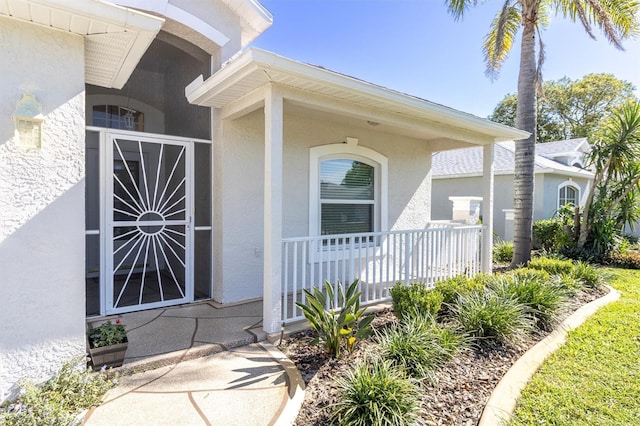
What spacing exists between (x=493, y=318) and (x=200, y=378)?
360 centimetres

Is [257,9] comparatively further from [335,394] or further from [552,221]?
[552,221]

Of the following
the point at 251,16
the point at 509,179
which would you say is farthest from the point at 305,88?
the point at 509,179

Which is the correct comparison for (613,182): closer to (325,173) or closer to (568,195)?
(568,195)

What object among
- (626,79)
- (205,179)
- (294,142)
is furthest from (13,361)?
(626,79)

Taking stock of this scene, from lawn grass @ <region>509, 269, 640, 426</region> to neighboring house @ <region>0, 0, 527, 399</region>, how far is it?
2526 mm

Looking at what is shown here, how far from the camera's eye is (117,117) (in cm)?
718

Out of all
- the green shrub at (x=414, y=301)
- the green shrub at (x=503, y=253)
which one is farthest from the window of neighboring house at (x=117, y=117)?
the green shrub at (x=503, y=253)

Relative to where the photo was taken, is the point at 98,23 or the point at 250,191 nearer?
the point at 98,23

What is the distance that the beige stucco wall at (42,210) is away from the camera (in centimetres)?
284

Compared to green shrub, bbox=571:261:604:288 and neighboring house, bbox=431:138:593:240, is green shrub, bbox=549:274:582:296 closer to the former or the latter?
green shrub, bbox=571:261:604:288

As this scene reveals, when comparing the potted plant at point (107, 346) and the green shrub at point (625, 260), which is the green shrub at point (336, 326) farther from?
the green shrub at point (625, 260)

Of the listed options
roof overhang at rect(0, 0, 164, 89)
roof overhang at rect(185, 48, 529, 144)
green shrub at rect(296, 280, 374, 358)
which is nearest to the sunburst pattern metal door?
roof overhang at rect(185, 48, 529, 144)

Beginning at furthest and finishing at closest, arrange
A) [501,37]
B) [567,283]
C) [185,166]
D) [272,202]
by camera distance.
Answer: [501,37] → [567,283] → [185,166] → [272,202]

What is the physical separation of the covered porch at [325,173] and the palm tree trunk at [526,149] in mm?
1416
